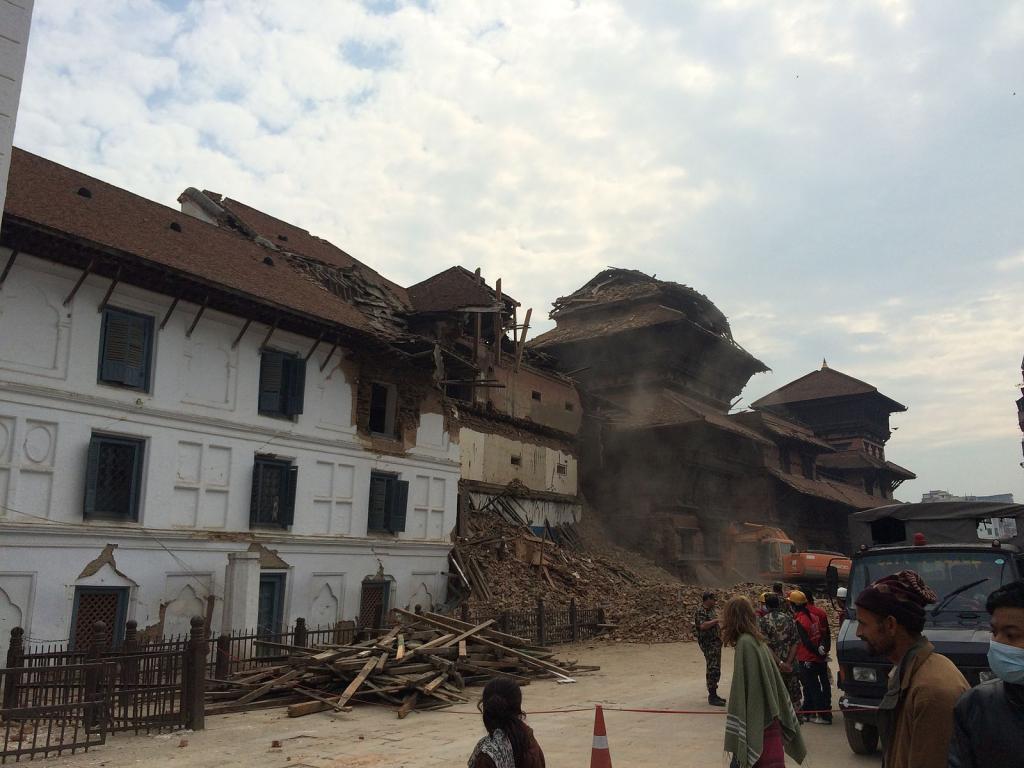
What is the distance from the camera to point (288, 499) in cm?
2028

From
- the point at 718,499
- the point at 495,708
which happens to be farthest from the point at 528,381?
the point at 495,708

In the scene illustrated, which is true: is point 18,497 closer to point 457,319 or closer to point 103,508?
point 103,508

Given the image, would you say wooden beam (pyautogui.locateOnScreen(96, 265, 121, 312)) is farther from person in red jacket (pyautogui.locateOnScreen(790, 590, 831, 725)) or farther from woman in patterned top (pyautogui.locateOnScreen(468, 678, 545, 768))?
woman in patterned top (pyautogui.locateOnScreen(468, 678, 545, 768))

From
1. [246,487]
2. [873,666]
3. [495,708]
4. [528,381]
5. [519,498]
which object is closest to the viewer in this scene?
[495,708]

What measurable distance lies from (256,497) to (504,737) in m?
16.0

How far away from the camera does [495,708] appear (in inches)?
180

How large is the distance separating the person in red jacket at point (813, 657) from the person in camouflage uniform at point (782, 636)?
562 mm

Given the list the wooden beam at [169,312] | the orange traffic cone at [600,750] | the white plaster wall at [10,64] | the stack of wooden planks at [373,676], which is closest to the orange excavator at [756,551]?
the stack of wooden planks at [373,676]

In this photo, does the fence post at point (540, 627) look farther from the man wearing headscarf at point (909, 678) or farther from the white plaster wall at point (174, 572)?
the man wearing headscarf at point (909, 678)

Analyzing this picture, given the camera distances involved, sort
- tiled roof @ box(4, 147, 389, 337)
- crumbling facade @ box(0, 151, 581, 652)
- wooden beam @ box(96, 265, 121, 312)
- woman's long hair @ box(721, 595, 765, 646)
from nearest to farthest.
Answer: woman's long hair @ box(721, 595, 765, 646), crumbling facade @ box(0, 151, 581, 652), tiled roof @ box(4, 147, 389, 337), wooden beam @ box(96, 265, 121, 312)

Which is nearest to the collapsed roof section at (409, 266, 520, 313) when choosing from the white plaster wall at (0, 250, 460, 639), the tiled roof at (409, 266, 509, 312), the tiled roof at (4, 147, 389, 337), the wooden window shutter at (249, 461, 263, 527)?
the tiled roof at (409, 266, 509, 312)

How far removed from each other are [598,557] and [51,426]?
2117 cm

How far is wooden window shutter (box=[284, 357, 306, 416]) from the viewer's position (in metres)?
20.7

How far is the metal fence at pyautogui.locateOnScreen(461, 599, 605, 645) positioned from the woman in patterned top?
14.2 m
